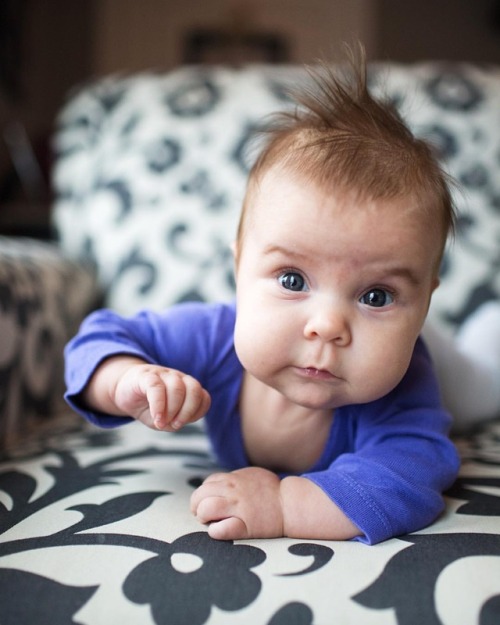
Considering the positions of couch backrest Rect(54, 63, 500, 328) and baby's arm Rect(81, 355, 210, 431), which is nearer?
baby's arm Rect(81, 355, 210, 431)

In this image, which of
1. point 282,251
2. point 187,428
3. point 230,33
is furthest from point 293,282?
point 230,33

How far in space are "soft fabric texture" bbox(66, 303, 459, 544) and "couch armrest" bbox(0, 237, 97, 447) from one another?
6.7 inches

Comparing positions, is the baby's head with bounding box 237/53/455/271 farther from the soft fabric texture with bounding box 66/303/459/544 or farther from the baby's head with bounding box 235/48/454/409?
the soft fabric texture with bounding box 66/303/459/544

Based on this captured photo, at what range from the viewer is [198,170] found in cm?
111

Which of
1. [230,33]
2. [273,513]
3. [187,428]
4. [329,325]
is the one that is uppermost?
[230,33]

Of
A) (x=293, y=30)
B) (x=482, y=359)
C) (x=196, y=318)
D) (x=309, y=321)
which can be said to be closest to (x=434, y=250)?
(x=309, y=321)

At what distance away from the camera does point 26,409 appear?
837mm

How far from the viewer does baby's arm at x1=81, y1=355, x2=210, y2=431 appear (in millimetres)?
505

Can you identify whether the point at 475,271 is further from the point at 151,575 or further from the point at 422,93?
the point at 151,575

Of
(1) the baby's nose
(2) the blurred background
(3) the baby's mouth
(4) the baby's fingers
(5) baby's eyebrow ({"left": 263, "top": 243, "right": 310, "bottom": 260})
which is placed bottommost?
(4) the baby's fingers

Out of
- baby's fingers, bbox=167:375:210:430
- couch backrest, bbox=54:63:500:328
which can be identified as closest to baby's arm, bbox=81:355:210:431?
baby's fingers, bbox=167:375:210:430

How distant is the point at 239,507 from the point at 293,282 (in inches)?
6.9

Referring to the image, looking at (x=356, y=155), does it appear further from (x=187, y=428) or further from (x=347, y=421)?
(x=187, y=428)

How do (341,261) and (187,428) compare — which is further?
(187,428)
